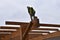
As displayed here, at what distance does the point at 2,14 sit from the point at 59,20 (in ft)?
5.51

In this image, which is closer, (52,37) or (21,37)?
(52,37)

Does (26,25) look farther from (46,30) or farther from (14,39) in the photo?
(46,30)

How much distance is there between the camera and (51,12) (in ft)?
19.3

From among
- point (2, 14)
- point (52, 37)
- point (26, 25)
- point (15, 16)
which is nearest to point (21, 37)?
point (26, 25)

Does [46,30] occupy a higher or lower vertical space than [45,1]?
lower

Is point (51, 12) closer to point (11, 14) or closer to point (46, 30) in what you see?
point (46, 30)

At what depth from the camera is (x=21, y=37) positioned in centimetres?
468

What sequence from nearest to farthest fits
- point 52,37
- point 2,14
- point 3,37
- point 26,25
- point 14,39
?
point 52,37 → point 26,25 → point 14,39 → point 3,37 → point 2,14

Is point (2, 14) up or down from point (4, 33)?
up

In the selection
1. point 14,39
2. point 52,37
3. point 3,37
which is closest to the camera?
point 52,37

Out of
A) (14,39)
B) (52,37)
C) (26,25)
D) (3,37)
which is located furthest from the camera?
(3,37)

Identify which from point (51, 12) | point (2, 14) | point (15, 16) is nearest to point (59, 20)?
point (51, 12)

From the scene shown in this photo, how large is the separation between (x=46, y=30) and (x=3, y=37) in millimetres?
1184

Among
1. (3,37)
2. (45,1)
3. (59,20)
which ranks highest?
(45,1)
